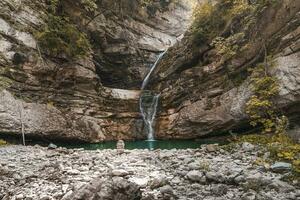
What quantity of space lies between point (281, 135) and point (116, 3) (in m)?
15.4

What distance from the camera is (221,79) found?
1429 centimetres

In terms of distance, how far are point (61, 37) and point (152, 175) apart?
11433 mm

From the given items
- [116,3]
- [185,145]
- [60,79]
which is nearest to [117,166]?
[185,145]

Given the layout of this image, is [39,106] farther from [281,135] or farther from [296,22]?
Result: [296,22]

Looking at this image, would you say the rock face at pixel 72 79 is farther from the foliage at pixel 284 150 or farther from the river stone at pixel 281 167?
the river stone at pixel 281 167

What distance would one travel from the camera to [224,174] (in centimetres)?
643

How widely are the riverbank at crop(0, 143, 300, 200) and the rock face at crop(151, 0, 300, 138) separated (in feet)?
11.5

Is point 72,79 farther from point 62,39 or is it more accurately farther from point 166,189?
point 166,189

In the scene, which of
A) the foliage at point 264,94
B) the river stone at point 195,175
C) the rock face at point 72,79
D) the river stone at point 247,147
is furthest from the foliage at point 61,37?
the river stone at point 195,175

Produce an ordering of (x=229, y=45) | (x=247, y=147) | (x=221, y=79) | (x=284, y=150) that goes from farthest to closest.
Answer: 1. (x=221, y=79)
2. (x=229, y=45)
3. (x=247, y=147)
4. (x=284, y=150)

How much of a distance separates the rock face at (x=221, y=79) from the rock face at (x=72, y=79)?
2362 millimetres

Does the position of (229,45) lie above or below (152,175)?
above

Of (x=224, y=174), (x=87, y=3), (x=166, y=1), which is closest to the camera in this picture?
(x=224, y=174)

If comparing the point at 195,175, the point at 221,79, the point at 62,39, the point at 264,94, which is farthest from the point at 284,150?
the point at 62,39
